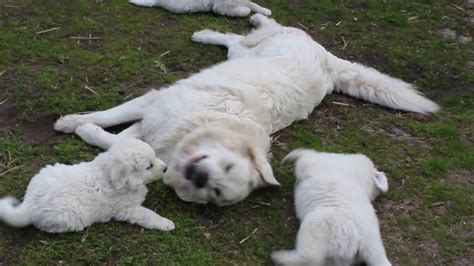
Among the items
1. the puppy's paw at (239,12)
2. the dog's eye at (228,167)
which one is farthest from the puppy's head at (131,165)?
the puppy's paw at (239,12)

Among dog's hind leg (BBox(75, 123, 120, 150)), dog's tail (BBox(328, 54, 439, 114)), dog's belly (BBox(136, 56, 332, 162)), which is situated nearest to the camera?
dog's hind leg (BBox(75, 123, 120, 150))

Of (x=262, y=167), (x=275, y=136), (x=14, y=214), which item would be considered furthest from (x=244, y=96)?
(x=14, y=214)

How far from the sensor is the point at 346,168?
16.8 feet

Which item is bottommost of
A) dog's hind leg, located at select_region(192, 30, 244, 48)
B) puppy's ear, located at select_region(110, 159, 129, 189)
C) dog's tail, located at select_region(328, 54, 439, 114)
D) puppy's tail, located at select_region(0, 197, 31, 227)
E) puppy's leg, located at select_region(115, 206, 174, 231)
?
dog's tail, located at select_region(328, 54, 439, 114)

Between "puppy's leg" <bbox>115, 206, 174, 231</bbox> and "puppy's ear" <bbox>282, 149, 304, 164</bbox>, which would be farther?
"puppy's ear" <bbox>282, 149, 304, 164</bbox>

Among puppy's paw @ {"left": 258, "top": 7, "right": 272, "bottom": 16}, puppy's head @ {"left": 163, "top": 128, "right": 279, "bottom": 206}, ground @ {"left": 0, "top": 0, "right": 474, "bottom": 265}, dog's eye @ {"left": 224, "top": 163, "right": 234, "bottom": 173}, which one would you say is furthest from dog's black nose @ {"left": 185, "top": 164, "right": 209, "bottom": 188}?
puppy's paw @ {"left": 258, "top": 7, "right": 272, "bottom": 16}

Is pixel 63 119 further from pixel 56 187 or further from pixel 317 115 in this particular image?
pixel 317 115

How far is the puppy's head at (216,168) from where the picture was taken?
488 cm

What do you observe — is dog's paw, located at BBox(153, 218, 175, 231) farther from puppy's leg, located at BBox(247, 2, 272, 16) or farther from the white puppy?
puppy's leg, located at BBox(247, 2, 272, 16)

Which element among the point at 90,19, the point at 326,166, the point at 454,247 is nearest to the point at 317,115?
the point at 326,166

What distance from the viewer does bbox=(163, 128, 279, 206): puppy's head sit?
488 centimetres

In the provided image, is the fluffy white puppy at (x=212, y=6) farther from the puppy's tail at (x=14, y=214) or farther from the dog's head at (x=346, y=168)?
the puppy's tail at (x=14, y=214)

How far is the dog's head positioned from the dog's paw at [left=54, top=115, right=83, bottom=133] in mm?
1795

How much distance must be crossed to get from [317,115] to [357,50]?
163cm
